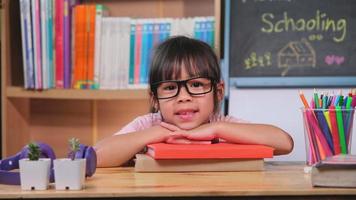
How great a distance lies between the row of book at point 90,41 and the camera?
261 cm

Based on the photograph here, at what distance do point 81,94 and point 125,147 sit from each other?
1.21 metres

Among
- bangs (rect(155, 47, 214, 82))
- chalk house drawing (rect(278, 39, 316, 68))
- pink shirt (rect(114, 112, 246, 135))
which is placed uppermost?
chalk house drawing (rect(278, 39, 316, 68))

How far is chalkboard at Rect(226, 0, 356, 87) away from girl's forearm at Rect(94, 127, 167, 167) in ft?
3.87

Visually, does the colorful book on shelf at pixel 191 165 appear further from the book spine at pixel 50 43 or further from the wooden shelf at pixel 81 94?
the book spine at pixel 50 43

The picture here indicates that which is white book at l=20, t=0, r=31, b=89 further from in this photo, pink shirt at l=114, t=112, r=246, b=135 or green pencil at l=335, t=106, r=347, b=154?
green pencil at l=335, t=106, r=347, b=154

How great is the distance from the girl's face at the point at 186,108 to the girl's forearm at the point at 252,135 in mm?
132

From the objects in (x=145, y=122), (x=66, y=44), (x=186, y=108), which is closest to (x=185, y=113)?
(x=186, y=108)

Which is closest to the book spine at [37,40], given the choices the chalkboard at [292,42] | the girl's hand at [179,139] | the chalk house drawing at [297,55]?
the chalkboard at [292,42]

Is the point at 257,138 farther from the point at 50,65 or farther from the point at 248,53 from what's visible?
the point at 50,65

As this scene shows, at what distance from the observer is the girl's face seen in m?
1.56

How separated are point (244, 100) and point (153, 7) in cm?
65

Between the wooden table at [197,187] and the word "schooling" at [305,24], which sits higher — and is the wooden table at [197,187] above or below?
below

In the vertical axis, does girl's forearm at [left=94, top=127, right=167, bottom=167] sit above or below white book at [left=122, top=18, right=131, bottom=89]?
below

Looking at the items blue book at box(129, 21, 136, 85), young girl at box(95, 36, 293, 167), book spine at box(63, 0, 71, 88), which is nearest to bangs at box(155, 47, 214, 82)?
young girl at box(95, 36, 293, 167)
